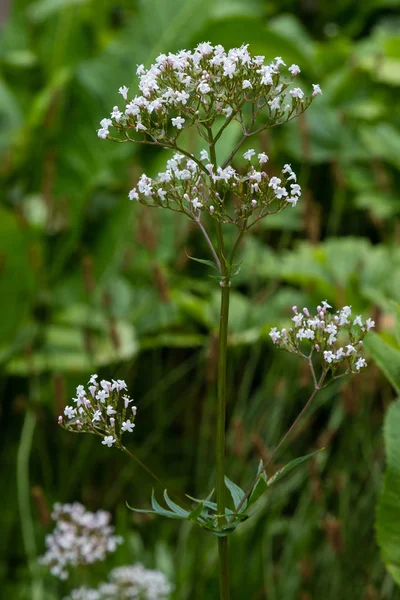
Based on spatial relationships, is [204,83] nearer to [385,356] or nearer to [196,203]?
[196,203]

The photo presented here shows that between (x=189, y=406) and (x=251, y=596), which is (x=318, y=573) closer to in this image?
(x=251, y=596)

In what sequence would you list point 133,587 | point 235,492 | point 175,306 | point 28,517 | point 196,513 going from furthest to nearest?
point 175,306 < point 28,517 < point 133,587 < point 235,492 < point 196,513

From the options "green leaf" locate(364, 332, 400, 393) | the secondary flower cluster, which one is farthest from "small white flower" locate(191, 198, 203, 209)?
"green leaf" locate(364, 332, 400, 393)

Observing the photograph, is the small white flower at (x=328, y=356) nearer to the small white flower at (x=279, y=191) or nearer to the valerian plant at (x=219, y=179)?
the valerian plant at (x=219, y=179)

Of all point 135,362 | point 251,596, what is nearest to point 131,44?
point 135,362

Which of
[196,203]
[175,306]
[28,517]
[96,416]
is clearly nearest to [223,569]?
[96,416]
